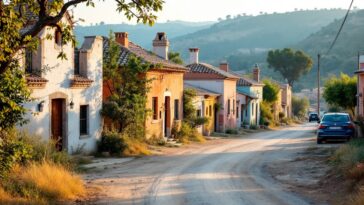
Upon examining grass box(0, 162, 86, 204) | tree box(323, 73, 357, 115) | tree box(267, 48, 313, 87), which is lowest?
grass box(0, 162, 86, 204)

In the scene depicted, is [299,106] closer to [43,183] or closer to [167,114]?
[167,114]

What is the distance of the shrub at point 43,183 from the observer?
39.9ft

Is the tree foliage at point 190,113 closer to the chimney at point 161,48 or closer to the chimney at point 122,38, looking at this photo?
the chimney at point 161,48

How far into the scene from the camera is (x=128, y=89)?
86.7 ft

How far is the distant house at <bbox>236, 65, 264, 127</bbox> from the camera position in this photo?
53438mm

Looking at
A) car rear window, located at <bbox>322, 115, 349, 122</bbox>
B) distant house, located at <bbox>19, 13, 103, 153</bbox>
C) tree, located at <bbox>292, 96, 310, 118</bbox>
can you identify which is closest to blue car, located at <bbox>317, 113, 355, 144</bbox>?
car rear window, located at <bbox>322, 115, 349, 122</bbox>

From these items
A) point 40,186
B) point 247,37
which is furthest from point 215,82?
point 247,37

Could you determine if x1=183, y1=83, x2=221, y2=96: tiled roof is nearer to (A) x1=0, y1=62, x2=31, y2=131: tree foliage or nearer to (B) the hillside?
(A) x1=0, y1=62, x2=31, y2=131: tree foliage

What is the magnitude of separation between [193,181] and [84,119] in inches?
341

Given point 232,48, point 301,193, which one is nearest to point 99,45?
point 301,193

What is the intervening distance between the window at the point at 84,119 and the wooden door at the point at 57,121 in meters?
1.80

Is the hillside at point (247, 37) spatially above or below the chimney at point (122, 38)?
above

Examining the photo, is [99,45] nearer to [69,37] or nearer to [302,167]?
[302,167]

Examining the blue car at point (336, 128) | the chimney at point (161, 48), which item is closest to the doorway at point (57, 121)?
the blue car at point (336, 128)
